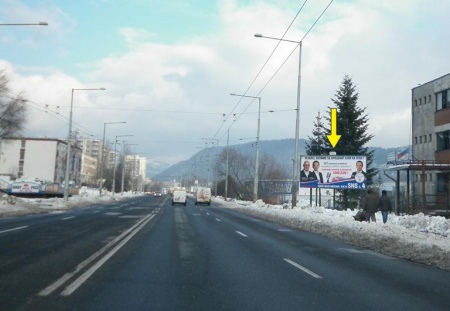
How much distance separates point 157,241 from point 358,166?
27030 mm

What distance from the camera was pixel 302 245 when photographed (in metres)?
16.5

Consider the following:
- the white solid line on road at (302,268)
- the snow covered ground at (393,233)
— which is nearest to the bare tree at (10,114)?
the snow covered ground at (393,233)

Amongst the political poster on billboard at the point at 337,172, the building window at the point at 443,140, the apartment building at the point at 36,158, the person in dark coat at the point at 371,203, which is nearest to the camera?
the person in dark coat at the point at 371,203

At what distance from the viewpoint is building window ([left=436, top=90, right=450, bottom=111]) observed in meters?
44.4

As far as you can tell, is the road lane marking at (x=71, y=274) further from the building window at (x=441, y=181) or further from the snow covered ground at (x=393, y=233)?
the building window at (x=441, y=181)

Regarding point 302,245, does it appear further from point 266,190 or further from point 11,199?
point 266,190

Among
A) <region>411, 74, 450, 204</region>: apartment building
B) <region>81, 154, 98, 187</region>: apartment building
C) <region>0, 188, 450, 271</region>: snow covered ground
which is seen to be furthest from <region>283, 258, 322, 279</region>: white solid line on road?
<region>81, 154, 98, 187</region>: apartment building

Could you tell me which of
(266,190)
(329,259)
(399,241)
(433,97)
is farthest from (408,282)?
(266,190)

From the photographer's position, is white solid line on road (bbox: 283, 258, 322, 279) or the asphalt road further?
white solid line on road (bbox: 283, 258, 322, 279)

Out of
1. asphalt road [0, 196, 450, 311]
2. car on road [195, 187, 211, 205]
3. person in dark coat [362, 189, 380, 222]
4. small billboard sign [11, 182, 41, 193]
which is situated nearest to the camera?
asphalt road [0, 196, 450, 311]

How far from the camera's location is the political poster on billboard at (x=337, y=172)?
131 feet

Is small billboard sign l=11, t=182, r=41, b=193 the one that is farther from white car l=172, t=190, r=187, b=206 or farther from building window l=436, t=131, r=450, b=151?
building window l=436, t=131, r=450, b=151

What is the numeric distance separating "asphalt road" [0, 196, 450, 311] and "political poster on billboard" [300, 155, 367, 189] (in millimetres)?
24465

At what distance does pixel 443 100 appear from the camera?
4516 cm
